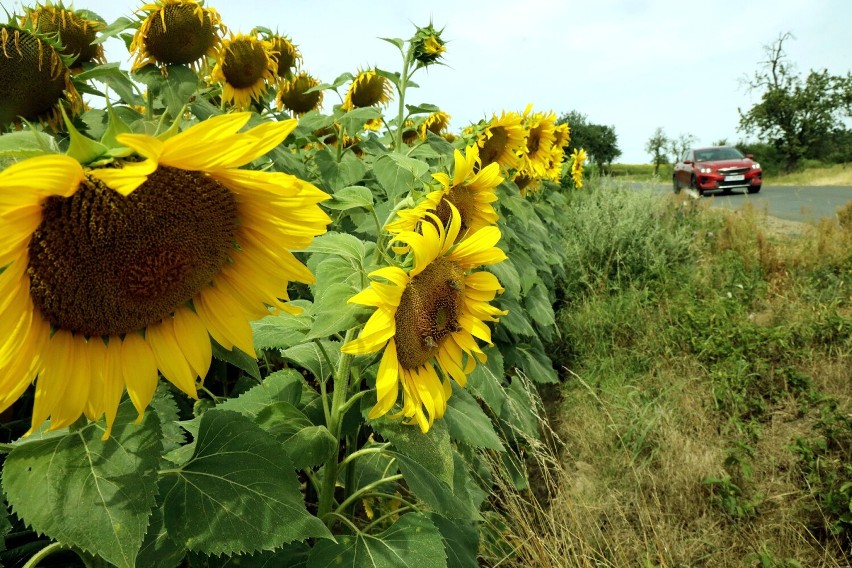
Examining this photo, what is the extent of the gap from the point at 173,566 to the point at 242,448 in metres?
0.23

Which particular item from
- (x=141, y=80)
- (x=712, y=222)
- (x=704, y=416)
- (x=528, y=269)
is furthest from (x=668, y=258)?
(x=141, y=80)

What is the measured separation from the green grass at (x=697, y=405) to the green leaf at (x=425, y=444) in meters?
1.08

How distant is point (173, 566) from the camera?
1.00 meters

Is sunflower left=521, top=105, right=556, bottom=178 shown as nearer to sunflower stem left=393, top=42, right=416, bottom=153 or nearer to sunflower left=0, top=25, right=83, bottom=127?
sunflower stem left=393, top=42, right=416, bottom=153

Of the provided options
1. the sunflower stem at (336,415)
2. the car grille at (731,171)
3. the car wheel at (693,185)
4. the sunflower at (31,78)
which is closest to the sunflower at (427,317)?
the sunflower stem at (336,415)

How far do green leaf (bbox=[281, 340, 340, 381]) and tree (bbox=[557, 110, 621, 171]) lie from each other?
27.2 meters

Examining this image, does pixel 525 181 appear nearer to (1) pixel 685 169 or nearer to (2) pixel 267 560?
(2) pixel 267 560

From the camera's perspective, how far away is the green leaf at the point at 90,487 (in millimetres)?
729

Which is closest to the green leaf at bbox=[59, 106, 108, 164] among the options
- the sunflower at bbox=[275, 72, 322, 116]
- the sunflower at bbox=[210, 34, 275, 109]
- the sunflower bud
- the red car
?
the sunflower at bbox=[210, 34, 275, 109]

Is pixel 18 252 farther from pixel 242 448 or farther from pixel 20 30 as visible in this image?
pixel 20 30

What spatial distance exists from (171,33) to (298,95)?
1338mm

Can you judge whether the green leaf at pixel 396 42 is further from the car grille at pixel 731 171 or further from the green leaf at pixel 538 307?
the car grille at pixel 731 171

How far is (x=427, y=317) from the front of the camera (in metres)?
1.13

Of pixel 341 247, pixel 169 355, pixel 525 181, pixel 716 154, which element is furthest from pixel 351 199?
pixel 716 154
